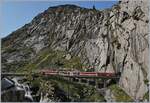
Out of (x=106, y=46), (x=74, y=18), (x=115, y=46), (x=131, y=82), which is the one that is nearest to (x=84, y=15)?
(x=74, y=18)

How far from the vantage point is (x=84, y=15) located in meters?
98.7

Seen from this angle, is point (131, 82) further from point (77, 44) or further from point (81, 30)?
point (81, 30)

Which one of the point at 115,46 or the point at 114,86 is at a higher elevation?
the point at 115,46

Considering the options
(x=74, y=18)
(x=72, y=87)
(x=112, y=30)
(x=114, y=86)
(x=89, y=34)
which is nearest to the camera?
(x=72, y=87)

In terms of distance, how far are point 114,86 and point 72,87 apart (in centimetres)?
969

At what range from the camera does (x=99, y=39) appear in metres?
74.2

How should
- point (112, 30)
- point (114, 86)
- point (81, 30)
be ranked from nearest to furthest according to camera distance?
point (114, 86) < point (112, 30) < point (81, 30)

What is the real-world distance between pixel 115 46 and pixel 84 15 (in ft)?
127

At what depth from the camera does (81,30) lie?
9481 centimetres

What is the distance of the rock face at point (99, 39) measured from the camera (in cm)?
4141

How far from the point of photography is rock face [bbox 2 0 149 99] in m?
41.4

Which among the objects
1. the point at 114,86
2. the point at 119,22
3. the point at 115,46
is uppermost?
the point at 119,22

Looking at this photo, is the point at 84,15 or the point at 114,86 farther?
the point at 84,15

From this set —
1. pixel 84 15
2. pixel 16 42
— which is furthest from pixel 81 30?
pixel 16 42
